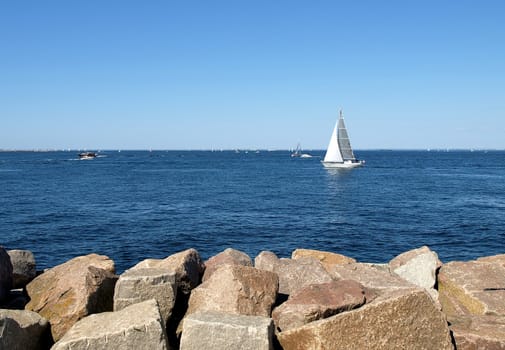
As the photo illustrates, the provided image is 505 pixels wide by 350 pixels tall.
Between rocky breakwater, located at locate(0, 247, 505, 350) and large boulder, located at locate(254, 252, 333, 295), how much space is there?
2 centimetres

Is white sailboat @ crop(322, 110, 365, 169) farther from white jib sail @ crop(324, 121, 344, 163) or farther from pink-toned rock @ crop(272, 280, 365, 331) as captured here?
pink-toned rock @ crop(272, 280, 365, 331)

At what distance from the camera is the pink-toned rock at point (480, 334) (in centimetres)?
610

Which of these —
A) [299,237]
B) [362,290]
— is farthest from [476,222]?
[362,290]

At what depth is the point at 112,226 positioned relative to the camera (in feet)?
96.0

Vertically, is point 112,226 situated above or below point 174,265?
below

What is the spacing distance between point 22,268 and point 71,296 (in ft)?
8.28

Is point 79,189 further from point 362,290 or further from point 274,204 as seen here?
point 362,290

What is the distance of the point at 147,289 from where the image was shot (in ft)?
22.1

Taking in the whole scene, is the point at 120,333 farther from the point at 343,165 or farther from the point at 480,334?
the point at 343,165

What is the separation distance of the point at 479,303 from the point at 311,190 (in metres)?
49.2

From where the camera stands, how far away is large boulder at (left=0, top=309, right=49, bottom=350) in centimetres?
550

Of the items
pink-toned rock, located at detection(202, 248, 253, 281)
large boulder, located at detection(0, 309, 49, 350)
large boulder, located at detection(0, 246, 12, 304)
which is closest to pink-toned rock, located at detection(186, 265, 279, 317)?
pink-toned rock, located at detection(202, 248, 253, 281)

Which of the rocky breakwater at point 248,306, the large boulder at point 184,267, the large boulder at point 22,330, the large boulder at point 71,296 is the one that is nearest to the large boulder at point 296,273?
the rocky breakwater at point 248,306

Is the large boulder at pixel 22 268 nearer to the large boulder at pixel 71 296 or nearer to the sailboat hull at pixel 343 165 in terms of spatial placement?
the large boulder at pixel 71 296
